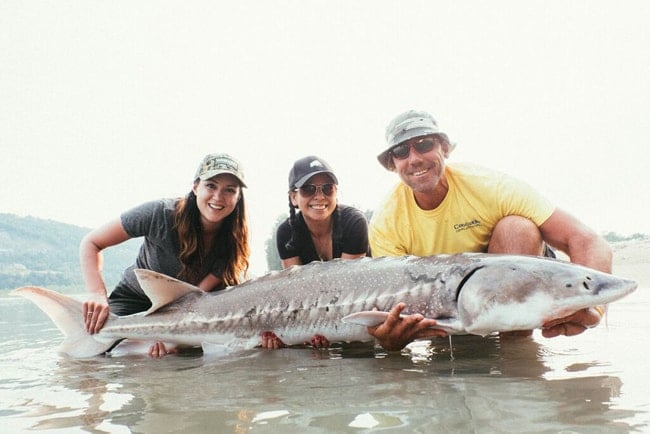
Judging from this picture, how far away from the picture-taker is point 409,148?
413 centimetres

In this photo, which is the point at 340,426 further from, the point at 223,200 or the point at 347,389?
the point at 223,200

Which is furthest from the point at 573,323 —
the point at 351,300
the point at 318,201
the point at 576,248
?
the point at 318,201

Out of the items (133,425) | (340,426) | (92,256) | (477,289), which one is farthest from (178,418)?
(92,256)

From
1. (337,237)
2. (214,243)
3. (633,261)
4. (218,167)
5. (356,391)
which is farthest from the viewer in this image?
(633,261)

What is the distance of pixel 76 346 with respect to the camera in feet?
14.2

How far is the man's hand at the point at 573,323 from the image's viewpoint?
2.88 meters

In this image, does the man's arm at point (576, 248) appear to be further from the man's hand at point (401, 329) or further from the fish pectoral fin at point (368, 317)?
the fish pectoral fin at point (368, 317)

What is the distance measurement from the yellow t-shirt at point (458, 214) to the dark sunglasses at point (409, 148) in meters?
0.34

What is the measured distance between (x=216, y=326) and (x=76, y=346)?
3.89 feet

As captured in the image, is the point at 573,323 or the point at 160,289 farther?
the point at 160,289

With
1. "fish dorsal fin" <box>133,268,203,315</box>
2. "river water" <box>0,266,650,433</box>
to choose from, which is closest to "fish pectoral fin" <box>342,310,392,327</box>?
"river water" <box>0,266,650,433</box>

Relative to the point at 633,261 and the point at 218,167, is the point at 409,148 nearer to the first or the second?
the point at 218,167

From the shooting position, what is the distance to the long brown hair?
4.88m

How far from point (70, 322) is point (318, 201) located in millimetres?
2217
